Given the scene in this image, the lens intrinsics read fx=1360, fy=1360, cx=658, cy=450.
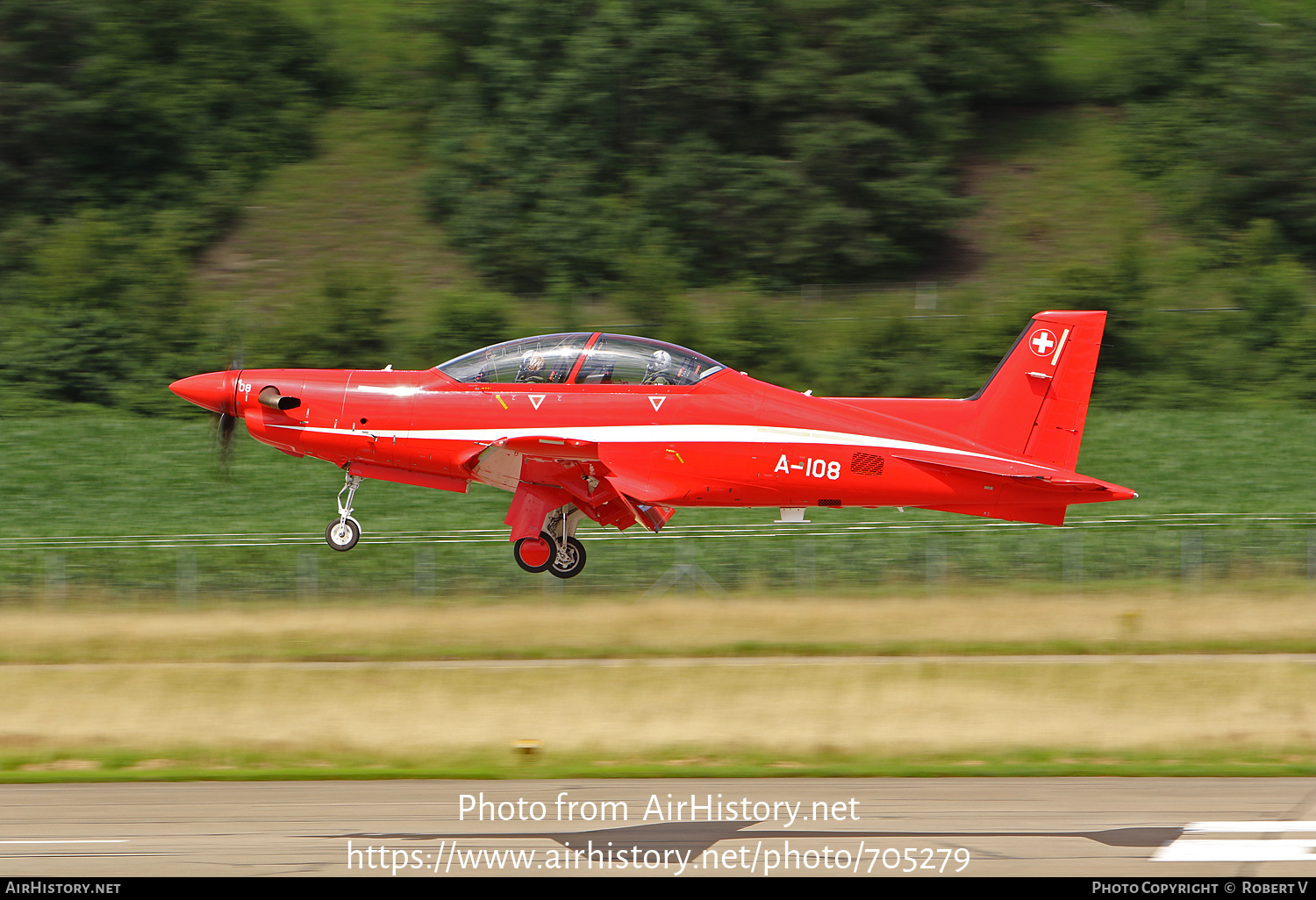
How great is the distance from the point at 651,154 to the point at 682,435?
32.8 metres

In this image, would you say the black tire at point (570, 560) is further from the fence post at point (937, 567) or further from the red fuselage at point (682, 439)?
the fence post at point (937, 567)

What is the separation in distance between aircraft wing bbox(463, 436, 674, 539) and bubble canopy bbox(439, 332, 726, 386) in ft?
2.52

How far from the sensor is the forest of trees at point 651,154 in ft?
126

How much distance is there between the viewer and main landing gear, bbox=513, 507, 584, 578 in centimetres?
1560

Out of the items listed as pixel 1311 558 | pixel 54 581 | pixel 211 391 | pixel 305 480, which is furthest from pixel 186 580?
pixel 1311 558

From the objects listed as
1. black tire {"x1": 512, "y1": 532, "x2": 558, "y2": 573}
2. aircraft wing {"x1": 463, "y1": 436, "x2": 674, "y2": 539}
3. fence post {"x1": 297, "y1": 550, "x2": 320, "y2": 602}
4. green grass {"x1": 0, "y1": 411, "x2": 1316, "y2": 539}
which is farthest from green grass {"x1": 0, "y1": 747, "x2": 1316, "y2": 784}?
green grass {"x1": 0, "y1": 411, "x2": 1316, "y2": 539}

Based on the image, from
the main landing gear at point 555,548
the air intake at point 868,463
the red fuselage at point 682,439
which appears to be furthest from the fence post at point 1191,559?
the main landing gear at point 555,548

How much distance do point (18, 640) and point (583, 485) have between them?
13370 mm

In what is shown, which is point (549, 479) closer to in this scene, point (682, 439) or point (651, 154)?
point (682, 439)

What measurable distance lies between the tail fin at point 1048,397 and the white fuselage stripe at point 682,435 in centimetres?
61

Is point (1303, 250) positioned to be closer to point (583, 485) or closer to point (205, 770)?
point (583, 485)

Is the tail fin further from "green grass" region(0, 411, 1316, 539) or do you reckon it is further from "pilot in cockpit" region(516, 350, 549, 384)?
"green grass" region(0, 411, 1316, 539)

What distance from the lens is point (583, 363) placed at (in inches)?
617

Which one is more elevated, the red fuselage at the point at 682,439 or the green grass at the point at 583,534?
the red fuselage at the point at 682,439
